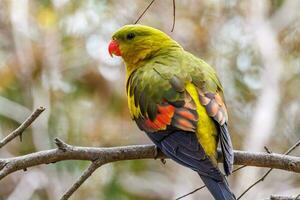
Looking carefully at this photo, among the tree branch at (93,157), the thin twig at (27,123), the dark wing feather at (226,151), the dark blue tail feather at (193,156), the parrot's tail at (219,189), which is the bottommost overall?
the parrot's tail at (219,189)

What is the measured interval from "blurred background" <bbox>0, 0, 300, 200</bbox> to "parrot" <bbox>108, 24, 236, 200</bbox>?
2.99 m

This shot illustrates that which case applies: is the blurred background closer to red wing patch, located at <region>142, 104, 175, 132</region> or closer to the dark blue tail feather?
red wing patch, located at <region>142, 104, 175, 132</region>

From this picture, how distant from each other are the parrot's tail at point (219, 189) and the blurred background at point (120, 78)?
375 cm

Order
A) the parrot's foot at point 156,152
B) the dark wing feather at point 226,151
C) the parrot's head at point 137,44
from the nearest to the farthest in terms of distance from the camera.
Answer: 1. the dark wing feather at point 226,151
2. the parrot's foot at point 156,152
3. the parrot's head at point 137,44

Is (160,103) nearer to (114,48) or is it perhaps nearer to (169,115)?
(169,115)

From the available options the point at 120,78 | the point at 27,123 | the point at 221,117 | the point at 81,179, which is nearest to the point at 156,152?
the point at 221,117

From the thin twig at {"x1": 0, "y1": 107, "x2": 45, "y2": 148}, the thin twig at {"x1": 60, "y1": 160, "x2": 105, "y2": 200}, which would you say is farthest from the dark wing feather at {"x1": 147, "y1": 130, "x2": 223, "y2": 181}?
the thin twig at {"x1": 0, "y1": 107, "x2": 45, "y2": 148}

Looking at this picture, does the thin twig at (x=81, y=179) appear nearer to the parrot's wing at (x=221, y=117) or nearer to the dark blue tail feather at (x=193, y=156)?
the dark blue tail feather at (x=193, y=156)

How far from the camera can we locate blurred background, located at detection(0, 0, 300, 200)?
7570 mm

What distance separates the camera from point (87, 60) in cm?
837

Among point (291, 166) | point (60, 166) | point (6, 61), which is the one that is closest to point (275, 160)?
point (291, 166)

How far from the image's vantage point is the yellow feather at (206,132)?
12.2 ft

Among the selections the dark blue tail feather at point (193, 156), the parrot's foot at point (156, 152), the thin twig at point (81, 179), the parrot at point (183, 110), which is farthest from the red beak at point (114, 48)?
the thin twig at point (81, 179)

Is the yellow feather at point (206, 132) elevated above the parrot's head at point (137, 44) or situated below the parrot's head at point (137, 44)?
below
